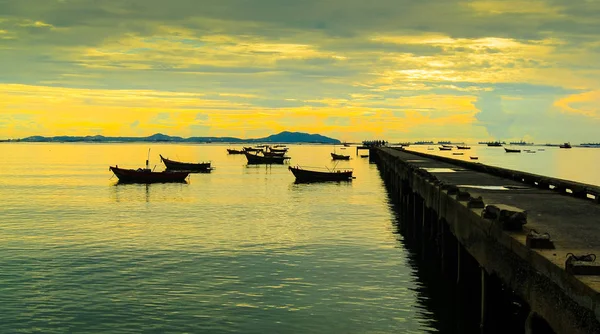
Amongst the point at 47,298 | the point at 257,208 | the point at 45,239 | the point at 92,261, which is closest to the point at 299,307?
the point at 47,298

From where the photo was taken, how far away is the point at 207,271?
26781mm

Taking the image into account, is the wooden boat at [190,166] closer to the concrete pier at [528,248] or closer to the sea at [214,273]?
the sea at [214,273]

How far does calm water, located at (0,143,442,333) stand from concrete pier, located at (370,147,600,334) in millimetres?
2534

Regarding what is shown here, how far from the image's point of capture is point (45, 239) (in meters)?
35.8

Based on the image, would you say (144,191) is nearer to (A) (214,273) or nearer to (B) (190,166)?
(B) (190,166)

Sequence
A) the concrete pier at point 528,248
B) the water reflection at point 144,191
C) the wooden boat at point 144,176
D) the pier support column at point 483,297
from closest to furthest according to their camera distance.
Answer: the concrete pier at point 528,248, the pier support column at point 483,297, the water reflection at point 144,191, the wooden boat at point 144,176

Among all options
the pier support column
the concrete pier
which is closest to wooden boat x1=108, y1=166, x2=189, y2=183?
the concrete pier

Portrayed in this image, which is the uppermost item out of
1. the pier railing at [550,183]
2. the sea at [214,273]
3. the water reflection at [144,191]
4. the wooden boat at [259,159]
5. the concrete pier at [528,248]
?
the wooden boat at [259,159]

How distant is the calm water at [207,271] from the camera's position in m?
19.8

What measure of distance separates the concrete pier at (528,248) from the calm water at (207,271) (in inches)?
99.8

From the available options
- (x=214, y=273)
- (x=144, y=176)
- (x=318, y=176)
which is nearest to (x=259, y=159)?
(x=318, y=176)

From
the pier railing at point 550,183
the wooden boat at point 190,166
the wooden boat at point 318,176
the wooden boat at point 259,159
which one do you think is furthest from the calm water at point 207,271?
the wooden boat at point 259,159

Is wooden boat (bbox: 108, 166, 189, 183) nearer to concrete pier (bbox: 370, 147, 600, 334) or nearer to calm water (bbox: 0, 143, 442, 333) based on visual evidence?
calm water (bbox: 0, 143, 442, 333)

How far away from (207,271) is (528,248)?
17.1 m
